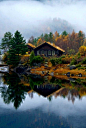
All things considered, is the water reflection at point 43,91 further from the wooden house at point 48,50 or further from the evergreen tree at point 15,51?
the wooden house at point 48,50

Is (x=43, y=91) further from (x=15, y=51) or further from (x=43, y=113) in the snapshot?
(x=15, y=51)

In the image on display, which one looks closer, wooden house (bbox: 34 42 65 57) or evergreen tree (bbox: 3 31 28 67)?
evergreen tree (bbox: 3 31 28 67)

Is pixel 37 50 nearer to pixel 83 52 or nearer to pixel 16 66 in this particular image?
pixel 16 66

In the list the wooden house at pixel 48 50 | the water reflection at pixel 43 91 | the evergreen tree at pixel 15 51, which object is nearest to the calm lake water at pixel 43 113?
the water reflection at pixel 43 91

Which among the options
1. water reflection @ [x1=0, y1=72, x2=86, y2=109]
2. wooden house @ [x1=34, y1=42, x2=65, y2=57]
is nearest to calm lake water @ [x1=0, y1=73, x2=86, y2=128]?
water reflection @ [x1=0, y1=72, x2=86, y2=109]

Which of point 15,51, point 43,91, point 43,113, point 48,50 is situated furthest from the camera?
point 48,50

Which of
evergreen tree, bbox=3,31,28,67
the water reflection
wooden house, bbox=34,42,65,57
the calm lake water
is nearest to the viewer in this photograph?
the calm lake water

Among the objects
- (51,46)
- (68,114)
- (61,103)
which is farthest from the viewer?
(51,46)

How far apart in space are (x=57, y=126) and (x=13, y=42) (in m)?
55.7

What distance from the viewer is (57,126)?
11211 millimetres

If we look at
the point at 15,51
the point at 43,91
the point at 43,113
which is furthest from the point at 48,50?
the point at 43,113

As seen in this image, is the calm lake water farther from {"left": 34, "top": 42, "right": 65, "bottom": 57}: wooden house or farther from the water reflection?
{"left": 34, "top": 42, "right": 65, "bottom": 57}: wooden house

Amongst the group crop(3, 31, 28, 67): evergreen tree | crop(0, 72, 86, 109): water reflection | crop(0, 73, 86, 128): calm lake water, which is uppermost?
crop(3, 31, 28, 67): evergreen tree

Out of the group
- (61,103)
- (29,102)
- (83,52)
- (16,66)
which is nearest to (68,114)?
(61,103)
